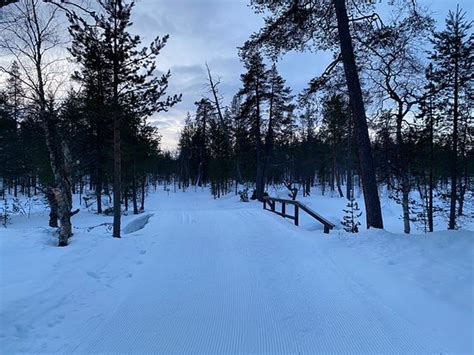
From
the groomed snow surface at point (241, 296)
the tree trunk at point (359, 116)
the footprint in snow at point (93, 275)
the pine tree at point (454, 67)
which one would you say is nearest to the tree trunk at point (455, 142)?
the pine tree at point (454, 67)

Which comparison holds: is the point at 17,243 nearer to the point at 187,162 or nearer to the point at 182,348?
the point at 182,348

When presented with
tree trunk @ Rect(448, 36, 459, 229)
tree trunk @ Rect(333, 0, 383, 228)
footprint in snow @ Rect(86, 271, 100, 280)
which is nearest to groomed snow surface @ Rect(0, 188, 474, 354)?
footprint in snow @ Rect(86, 271, 100, 280)

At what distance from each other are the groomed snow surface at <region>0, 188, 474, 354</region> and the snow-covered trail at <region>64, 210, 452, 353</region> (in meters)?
0.02

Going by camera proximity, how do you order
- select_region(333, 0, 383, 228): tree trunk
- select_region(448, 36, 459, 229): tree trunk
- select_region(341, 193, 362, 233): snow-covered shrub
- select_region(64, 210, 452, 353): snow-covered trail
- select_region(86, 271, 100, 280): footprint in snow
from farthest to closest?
select_region(448, 36, 459, 229): tree trunk < select_region(341, 193, 362, 233): snow-covered shrub < select_region(333, 0, 383, 228): tree trunk < select_region(86, 271, 100, 280): footprint in snow < select_region(64, 210, 452, 353): snow-covered trail

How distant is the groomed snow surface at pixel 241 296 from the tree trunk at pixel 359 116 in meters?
1.36

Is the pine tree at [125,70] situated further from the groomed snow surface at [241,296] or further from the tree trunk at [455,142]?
the tree trunk at [455,142]

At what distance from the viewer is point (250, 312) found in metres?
3.81

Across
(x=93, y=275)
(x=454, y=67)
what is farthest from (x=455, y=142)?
(x=93, y=275)

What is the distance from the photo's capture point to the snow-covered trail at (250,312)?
3.07 metres

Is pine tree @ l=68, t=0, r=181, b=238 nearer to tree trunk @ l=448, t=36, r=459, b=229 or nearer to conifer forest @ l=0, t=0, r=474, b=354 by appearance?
conifer forest @ l=0, t=0, r=474, b=354

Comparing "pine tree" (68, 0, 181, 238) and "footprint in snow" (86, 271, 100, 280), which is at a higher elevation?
"pine tree" (68, 0, 181, 238)

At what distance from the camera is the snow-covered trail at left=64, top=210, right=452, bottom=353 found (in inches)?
121

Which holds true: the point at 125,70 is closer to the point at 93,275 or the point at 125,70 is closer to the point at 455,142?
the point at 93,275

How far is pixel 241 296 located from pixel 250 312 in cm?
54
